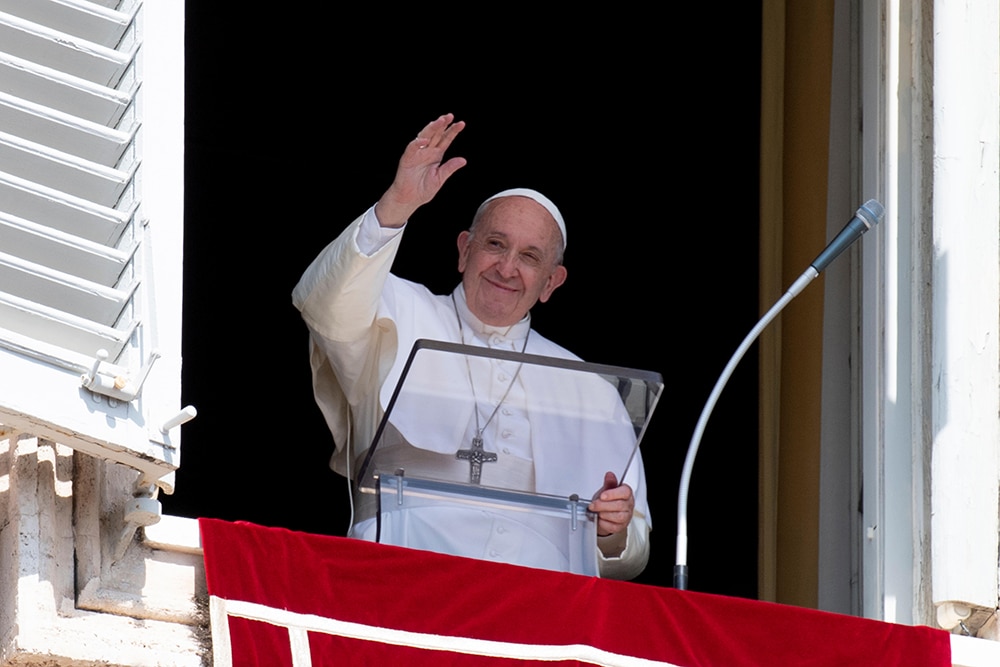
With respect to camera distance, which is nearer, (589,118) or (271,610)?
(271,610)

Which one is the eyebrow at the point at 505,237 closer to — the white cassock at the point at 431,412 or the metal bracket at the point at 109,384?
the white cassock at the point at 431,412

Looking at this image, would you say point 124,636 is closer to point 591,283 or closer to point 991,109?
point 991,109

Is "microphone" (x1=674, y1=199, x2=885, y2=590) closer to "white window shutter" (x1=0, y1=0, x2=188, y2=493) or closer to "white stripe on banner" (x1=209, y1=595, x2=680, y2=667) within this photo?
"white stripe on banner" (x1=209, y1=595, x2=680, y2=667)

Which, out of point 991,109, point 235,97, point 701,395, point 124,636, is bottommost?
point 124,636

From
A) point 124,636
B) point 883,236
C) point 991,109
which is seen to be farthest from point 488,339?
point 124,636

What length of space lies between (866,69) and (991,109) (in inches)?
21.4

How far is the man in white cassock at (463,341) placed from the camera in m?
4.49

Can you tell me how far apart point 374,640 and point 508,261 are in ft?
5.20

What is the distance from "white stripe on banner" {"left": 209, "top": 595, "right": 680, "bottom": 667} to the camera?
3824mm

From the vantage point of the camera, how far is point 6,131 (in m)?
3.85

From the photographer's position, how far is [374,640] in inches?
155

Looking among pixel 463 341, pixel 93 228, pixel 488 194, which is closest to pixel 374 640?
pixel 93 228

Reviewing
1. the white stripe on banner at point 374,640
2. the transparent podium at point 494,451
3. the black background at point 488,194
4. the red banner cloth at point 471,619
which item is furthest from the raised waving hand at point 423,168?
the black background at point 488,194

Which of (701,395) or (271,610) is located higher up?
(701,395)
